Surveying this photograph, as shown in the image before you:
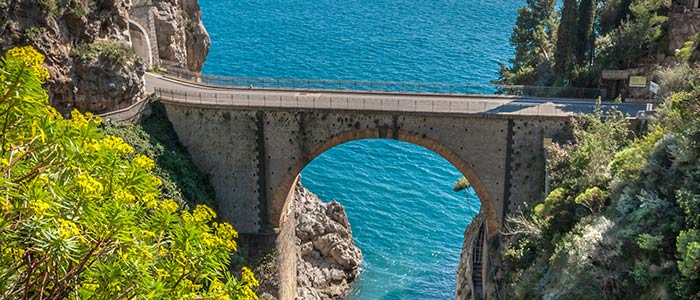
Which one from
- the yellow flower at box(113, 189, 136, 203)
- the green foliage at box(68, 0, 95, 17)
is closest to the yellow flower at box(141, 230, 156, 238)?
the yellow flower at box(113, 189, 136, 203)

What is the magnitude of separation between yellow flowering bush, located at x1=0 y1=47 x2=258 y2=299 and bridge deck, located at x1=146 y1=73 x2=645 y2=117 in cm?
2201

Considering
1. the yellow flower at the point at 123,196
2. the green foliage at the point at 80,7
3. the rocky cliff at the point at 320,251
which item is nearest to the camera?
the yellow flower at the point at 123,196

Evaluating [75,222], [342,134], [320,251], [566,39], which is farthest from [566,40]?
[75,222]

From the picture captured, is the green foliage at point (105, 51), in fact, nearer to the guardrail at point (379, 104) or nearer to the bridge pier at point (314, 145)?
the guardrail at point (379, 104)

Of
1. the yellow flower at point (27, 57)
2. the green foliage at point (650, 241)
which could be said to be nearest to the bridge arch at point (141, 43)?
the yellow flower at point (27, 57)

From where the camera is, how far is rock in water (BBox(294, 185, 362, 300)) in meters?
43.7

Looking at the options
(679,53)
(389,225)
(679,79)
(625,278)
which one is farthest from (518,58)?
(625,278)

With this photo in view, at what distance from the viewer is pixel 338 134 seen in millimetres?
34375

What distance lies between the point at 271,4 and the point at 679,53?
82.6 m

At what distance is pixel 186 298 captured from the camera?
12000mm

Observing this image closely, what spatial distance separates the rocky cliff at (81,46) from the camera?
2984 cm

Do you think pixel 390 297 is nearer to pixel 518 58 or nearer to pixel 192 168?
pixel 192 168

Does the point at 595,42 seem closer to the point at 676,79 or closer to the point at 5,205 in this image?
the point at 676,79

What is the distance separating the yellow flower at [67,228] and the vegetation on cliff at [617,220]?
49.9 feet
